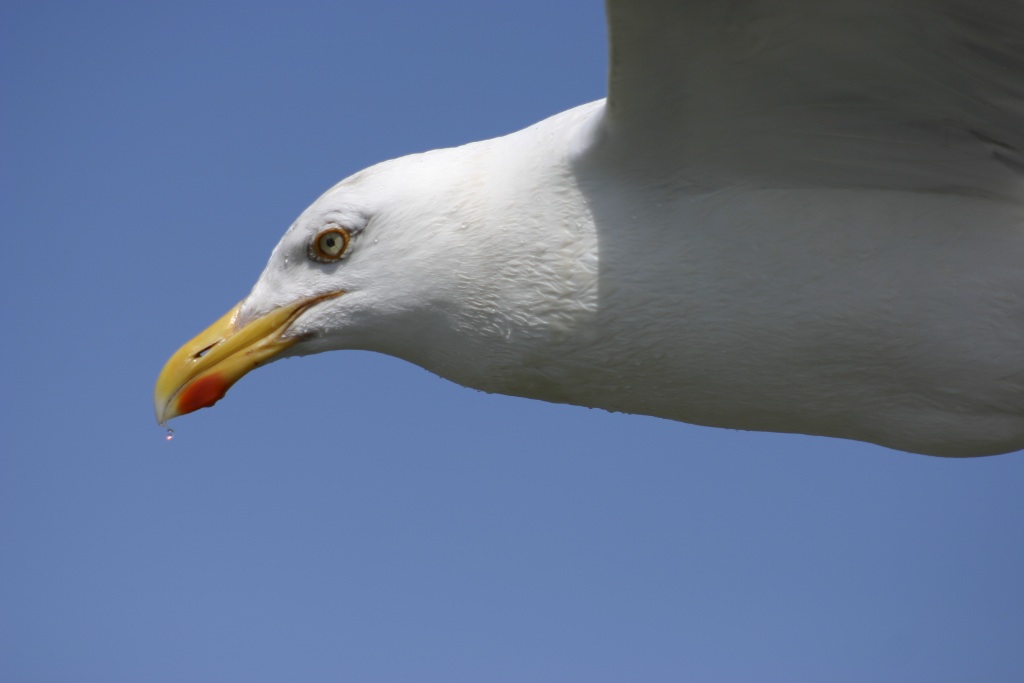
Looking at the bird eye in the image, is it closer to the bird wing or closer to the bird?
the bird

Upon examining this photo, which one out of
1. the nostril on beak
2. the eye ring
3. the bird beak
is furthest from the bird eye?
the nostril on beak

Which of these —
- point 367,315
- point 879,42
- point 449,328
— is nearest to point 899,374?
point 879,42

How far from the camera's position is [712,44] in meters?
3.96

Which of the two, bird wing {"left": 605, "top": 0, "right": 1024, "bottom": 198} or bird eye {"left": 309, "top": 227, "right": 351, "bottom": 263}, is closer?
bird wing {"left": 605, "top": 0, "right": 1024, "bottom": 198}

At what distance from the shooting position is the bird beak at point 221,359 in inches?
182

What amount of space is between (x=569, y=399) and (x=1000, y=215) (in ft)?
5.00

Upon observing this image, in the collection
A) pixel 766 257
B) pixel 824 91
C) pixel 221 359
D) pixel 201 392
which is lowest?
pixel 201 392

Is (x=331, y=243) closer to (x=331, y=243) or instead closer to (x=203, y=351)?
(x=331, y=243)

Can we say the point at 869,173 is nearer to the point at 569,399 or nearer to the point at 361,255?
the point at 569,399

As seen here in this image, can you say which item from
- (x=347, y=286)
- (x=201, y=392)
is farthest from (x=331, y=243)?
(x=201, y=392)

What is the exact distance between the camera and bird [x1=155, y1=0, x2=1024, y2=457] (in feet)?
13.9

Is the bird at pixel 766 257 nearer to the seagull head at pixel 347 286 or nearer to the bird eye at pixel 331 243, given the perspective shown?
the seagull head at pixel 347 286

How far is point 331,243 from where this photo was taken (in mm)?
4590

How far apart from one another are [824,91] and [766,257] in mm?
543
